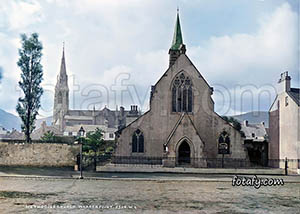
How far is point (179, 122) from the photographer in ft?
110

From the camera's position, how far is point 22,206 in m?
12.8

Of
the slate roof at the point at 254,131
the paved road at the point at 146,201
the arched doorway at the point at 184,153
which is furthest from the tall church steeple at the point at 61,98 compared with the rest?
the paved road at the point at 146,201

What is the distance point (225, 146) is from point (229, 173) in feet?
21.1

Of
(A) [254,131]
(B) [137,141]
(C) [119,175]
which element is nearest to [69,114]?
(A) [254,131]

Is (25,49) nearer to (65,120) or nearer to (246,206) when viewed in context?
(246,206)

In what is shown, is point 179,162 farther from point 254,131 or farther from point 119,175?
point 254,131

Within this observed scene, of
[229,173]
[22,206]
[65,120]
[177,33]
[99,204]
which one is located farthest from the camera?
[65,120]

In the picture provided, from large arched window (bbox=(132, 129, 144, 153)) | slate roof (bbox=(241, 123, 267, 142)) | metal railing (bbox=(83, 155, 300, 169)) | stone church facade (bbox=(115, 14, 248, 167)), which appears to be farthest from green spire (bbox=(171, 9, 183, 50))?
slate roof (bbox=(241, 123, 267, 142))

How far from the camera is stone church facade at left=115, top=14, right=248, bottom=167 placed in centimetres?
3578

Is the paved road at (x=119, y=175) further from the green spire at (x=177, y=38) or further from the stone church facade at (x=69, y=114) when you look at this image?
the stone church facade at (x=69, y=114)

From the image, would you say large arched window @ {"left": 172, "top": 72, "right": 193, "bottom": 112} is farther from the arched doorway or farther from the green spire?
the green spire

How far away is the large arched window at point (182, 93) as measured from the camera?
3725cm

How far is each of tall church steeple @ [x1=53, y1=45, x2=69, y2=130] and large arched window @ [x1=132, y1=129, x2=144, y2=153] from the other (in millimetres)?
106410

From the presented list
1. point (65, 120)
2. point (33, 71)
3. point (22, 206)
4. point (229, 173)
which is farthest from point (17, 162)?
point (65, 120)
